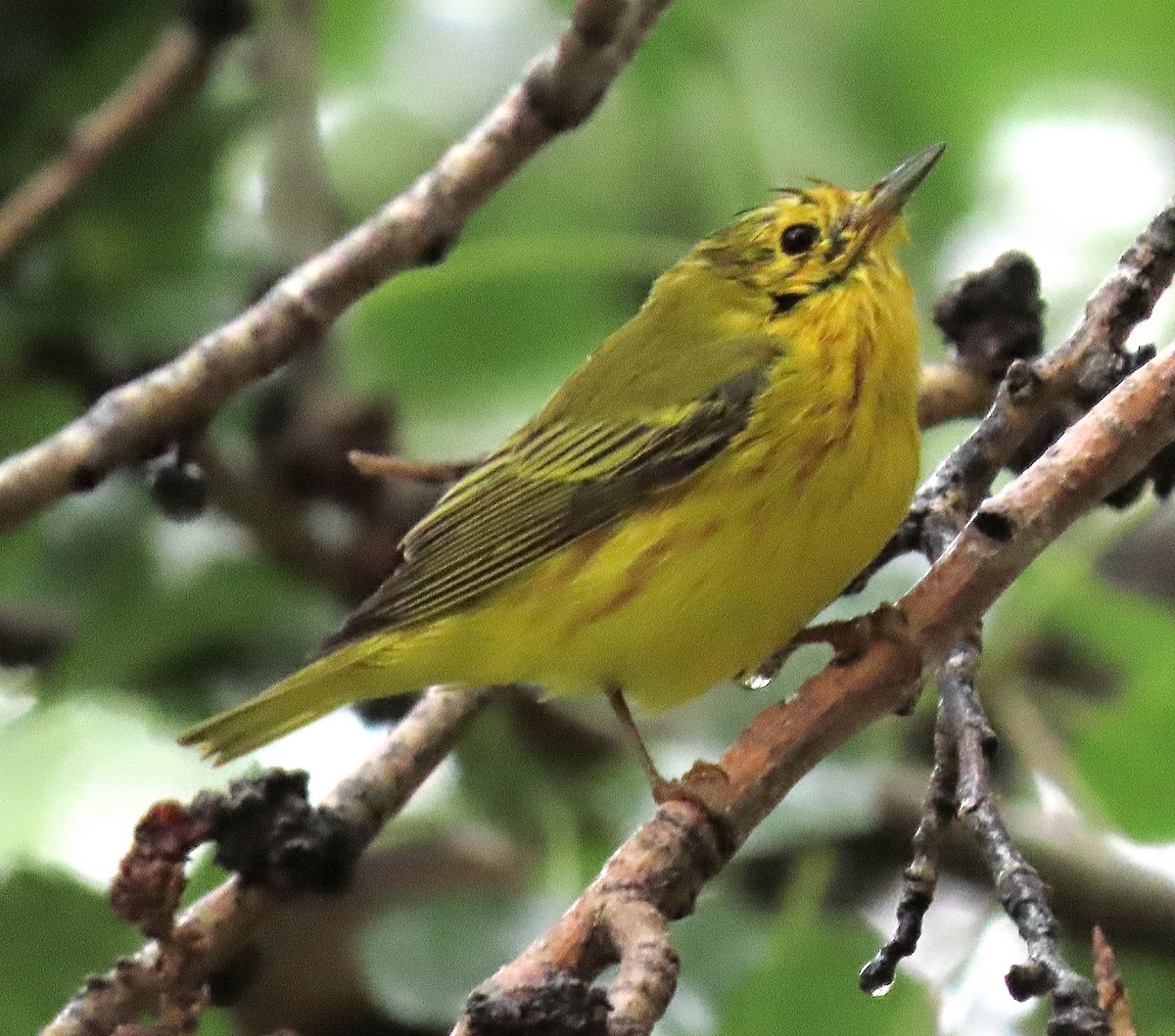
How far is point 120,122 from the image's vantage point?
2963 millimetres

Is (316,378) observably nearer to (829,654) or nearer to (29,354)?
(29,354)

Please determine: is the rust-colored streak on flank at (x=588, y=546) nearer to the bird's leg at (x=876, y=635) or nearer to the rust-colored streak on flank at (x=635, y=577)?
the rust-colored streak on flank at (x=635, y=577)

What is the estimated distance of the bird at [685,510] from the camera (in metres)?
2.35

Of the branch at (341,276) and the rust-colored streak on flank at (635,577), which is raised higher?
the branch at (341,276)

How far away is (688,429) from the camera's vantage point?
255 cm

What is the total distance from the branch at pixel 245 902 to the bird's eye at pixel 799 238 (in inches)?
34.1

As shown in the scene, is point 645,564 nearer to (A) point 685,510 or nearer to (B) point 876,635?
(A) point 685,510

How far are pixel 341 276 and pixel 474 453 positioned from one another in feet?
4.37

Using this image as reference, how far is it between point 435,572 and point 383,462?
10.0 inches

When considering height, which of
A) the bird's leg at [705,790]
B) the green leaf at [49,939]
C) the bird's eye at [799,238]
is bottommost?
the bird's leg at [705,790]

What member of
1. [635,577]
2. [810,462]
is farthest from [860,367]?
[635,577]

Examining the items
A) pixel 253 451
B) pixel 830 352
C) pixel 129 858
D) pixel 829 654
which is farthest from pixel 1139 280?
pixel 253 451

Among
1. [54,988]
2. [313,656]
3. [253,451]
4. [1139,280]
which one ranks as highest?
[253,451]

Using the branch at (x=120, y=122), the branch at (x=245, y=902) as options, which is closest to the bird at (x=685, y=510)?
the branch at (x=245, y=902)
